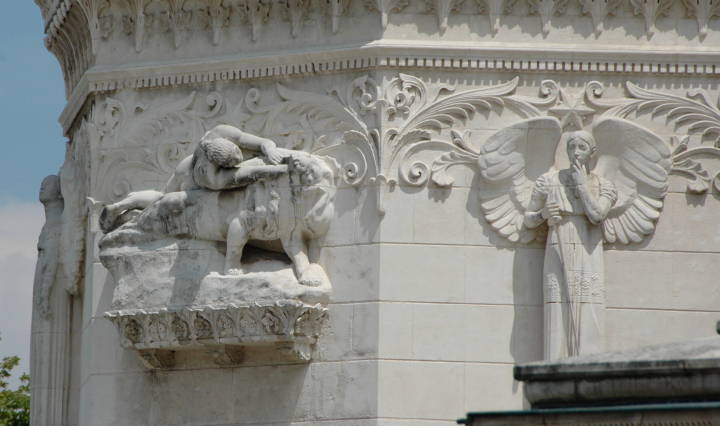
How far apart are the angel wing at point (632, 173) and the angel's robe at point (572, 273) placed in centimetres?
18

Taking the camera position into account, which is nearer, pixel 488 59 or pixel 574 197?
pixel 574 197

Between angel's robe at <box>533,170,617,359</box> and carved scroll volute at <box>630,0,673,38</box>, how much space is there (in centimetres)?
202

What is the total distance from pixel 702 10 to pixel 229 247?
6429 millimetres

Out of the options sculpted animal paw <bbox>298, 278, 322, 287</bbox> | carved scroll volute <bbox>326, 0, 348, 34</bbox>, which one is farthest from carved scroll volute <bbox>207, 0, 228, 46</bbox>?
sculpted animal paw <bbox>298, 278, 322, 287</bbox>

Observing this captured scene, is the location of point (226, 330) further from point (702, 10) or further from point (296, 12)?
point (702, 10)

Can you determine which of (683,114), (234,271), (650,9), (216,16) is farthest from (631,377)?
(216,16)

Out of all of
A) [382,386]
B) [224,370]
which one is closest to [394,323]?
[382,386]

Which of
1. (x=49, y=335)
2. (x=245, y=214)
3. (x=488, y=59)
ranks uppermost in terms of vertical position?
(x=488, y=59)

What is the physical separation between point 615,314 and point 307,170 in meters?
4.04

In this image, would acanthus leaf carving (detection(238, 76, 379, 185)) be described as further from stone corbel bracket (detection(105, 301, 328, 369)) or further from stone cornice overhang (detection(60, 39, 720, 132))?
stone corbel bracket (detection(105, 301, 328, 369))

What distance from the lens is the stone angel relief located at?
875 inches

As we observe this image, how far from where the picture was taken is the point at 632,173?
74.5 ft

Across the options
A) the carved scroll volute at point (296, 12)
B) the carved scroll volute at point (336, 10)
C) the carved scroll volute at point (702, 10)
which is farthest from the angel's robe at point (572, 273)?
the carved scroll volute at point (296, 12)

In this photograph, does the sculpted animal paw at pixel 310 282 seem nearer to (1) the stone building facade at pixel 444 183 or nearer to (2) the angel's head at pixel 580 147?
(1) the stone building facade at pixel 444 183
